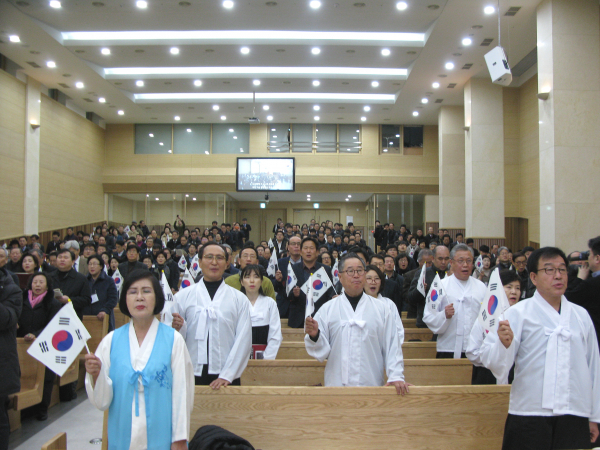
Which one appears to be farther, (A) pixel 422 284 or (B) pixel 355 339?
(A) pixel 422 284

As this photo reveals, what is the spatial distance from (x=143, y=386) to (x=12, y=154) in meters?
15.7

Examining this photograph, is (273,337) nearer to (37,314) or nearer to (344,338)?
(344,338)

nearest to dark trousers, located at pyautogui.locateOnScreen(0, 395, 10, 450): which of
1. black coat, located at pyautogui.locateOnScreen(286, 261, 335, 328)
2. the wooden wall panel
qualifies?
black coat, located at pyautogui.locateOnScreen(286, 261, 335, 328)

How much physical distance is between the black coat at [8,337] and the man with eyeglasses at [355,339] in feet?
7.76

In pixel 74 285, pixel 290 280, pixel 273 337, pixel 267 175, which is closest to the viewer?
pixel 273 337

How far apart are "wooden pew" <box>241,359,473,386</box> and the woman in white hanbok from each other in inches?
61.5

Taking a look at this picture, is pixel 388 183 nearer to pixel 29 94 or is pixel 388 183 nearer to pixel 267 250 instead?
pixel 267 250

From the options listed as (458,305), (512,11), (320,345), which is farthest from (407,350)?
(512,11)

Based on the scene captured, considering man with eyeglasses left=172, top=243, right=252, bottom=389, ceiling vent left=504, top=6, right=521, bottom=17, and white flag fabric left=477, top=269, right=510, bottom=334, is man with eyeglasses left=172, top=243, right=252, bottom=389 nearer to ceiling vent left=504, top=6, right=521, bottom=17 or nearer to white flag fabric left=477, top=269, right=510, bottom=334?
white flag fabric left=477, top=269, right=510, bottom=334

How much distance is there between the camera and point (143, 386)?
2.48 metres

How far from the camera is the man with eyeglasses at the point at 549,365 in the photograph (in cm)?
256

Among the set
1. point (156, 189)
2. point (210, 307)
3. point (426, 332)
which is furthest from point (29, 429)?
point (156, 189)

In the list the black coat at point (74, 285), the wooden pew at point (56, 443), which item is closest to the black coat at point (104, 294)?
the black coat at point (74, 285)

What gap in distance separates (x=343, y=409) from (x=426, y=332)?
→ 282 centimetres
